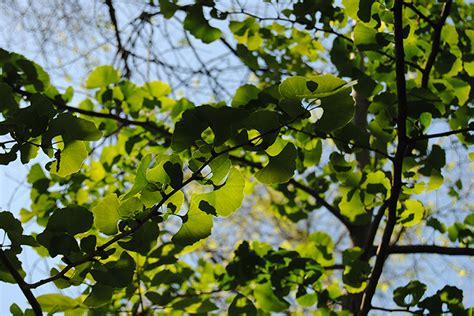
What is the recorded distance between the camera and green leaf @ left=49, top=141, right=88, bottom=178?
938mm

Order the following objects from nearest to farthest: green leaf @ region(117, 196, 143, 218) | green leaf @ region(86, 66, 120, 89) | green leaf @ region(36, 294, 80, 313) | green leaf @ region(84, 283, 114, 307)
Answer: green leaf @ region(117, 196, 143, 218) < green leaf @ region(84, 283, 114, 307) < green leaf @ region(36, 294, 80, 313) < green leaf @ region(86, 66, 120, 89)

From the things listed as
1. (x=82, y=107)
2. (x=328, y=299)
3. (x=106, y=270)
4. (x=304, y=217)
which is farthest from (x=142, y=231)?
(x=304, y=217)

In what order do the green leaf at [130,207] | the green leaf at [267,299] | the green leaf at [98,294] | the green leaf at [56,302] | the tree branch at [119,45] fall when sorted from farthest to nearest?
the tree branch at [119,45] < the green leaf at [267,299] < the green leaf at [56,302] < the green leaf at [98,294] < the green leaf at [130,207]

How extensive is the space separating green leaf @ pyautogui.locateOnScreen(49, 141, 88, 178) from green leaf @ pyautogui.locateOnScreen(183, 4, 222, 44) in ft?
2.14

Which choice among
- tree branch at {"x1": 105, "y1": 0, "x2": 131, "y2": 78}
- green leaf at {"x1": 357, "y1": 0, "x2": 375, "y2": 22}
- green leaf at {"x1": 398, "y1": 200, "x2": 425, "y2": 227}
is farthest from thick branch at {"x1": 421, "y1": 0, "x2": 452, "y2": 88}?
tree branch at {"x1": 105, "y1": 0, "x2": 131, "y2": 78}

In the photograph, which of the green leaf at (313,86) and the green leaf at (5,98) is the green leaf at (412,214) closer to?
the green leaf at (313,86)

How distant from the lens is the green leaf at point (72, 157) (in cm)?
94

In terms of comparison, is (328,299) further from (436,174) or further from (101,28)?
(101,28)

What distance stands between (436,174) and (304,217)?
699 mm

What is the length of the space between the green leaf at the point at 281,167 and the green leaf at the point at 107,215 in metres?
0.24

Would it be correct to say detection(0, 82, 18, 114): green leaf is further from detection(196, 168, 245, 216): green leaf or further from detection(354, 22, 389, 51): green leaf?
detection(354, 22, 389, 51): green leaf

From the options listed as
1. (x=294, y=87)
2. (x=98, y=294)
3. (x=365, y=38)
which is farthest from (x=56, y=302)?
(x=365, y=38)

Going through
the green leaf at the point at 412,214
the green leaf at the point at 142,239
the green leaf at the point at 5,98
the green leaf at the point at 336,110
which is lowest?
the green leaf at the point at 142,239

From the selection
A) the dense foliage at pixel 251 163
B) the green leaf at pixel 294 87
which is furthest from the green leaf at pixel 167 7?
the green leaf at pixel 294 87
